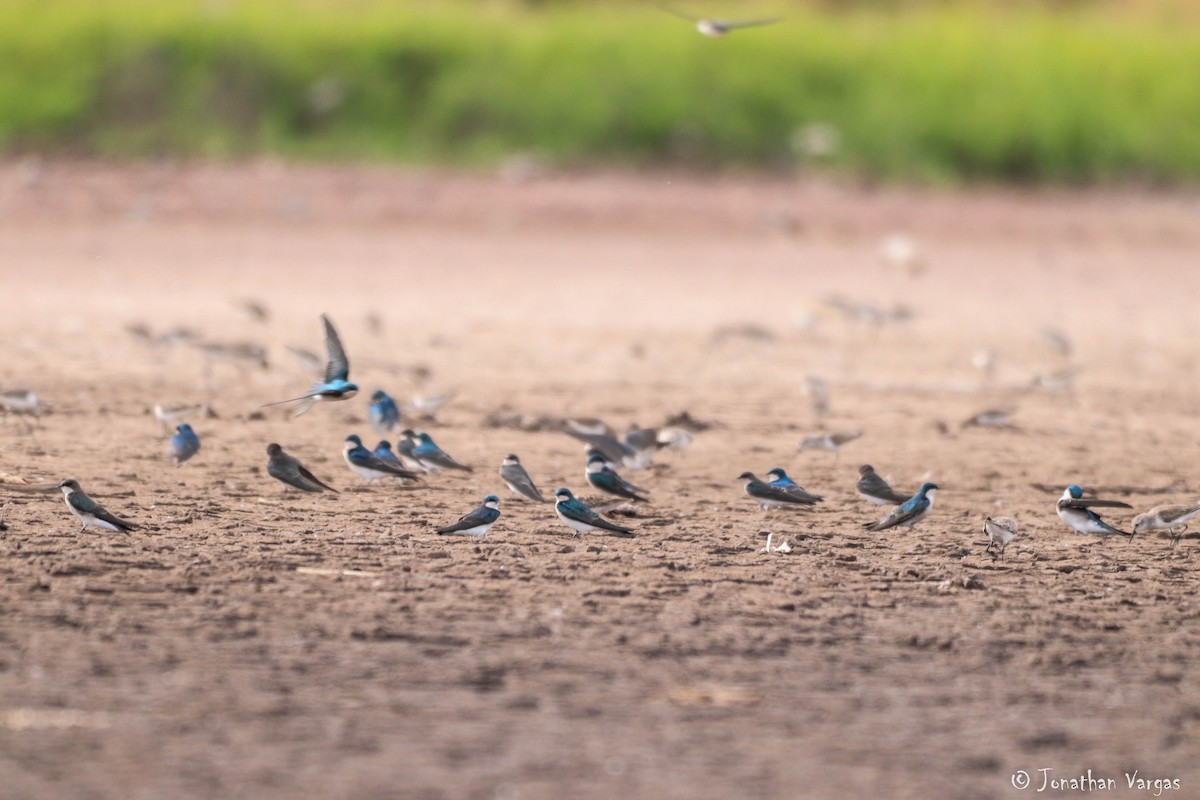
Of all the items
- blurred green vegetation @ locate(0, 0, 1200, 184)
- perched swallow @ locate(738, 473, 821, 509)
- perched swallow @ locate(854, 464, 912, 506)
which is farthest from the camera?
blurred green vegetation @ locate(0, 0, 1200, 184)

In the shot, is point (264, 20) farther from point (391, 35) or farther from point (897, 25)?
point (897, 25)

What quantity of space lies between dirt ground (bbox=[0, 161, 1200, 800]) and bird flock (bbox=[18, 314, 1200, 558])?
0.12 meters

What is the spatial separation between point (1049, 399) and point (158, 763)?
29.6 ft

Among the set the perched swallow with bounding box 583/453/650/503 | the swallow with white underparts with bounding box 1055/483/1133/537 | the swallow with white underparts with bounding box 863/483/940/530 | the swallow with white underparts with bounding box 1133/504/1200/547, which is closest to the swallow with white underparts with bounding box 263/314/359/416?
the perched swallow with bounding box 583/453/650/503

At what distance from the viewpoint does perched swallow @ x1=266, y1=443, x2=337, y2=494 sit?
8461 millimetres

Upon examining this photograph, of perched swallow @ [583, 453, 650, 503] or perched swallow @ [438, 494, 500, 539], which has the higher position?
perched swallow @ [583, 453, 650, 503]

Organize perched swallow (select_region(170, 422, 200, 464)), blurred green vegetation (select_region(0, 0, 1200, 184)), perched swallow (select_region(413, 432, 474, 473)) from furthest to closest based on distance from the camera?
blurred green vegetation (select_region(0, 0, 1200, 184)) → perched swallow (select_region(413, 432, 474, 473)) → perched swallow (select_region(170, 422, 200, 464))

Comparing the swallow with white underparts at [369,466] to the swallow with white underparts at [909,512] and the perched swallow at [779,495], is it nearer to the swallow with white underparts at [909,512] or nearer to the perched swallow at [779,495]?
the perched swallow at [779,495]

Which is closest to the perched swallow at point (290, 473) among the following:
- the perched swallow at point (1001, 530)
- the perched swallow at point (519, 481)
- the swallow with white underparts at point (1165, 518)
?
the perched swallow at point (519, 481)

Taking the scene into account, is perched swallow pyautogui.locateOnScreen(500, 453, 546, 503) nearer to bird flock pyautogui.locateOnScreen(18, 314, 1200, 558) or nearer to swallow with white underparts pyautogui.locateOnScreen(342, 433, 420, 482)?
bird flock pyautogui.locateOnScreen(18, 314, 1200, 558)

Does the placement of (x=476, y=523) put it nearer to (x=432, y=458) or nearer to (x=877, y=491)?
(x=432, y=458)

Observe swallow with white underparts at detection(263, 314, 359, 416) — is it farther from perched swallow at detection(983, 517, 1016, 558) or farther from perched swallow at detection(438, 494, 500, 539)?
perched swallow at detection(983, 517, 1016, 558)

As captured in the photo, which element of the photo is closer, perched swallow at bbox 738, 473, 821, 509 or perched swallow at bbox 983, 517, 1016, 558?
perched swallow at bbox 983, 517, 1016, 558

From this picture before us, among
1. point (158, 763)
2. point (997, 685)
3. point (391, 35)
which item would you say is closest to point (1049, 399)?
point (997, 685)
